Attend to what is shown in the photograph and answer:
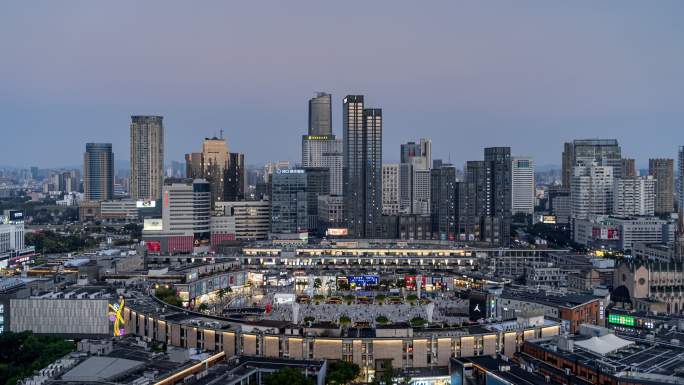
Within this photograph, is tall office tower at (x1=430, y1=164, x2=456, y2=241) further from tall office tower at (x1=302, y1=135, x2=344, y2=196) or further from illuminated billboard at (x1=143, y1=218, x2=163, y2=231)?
tall office tower at (x1=302, y1=135, x2=344, y2=196)

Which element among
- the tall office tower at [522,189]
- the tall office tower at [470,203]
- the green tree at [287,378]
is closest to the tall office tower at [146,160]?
the tall office tower at [522,189]

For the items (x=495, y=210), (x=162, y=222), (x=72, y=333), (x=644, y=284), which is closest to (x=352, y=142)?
(x=495, y=210)

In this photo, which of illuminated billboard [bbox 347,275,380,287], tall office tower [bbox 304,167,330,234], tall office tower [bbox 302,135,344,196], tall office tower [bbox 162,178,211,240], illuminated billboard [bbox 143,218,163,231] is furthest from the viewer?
tall office tower [bbox 302,135,344,196]

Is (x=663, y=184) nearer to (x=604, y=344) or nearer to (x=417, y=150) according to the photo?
(x=417, y=150)

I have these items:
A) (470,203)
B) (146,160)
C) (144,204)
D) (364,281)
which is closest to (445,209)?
(470,203)

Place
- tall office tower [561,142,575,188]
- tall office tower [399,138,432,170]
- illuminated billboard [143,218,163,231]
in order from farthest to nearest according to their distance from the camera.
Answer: tall office tower [399,138,432,170] → tall office tower [561,142,575,188] → illuminated billboard [143,218,163,231]

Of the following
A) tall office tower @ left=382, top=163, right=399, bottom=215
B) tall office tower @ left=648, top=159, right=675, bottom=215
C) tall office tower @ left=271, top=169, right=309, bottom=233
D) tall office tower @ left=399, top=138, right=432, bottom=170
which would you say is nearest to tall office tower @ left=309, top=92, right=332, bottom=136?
tall office tower @ left=399, top=138, right=432, bottom=170

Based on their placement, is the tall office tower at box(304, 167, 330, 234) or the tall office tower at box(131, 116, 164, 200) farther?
the tall office tower at box(131, 116, 164, 200)

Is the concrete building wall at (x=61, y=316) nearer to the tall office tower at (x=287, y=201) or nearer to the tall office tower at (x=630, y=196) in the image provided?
the tall office tower at (x=287, y=201)
